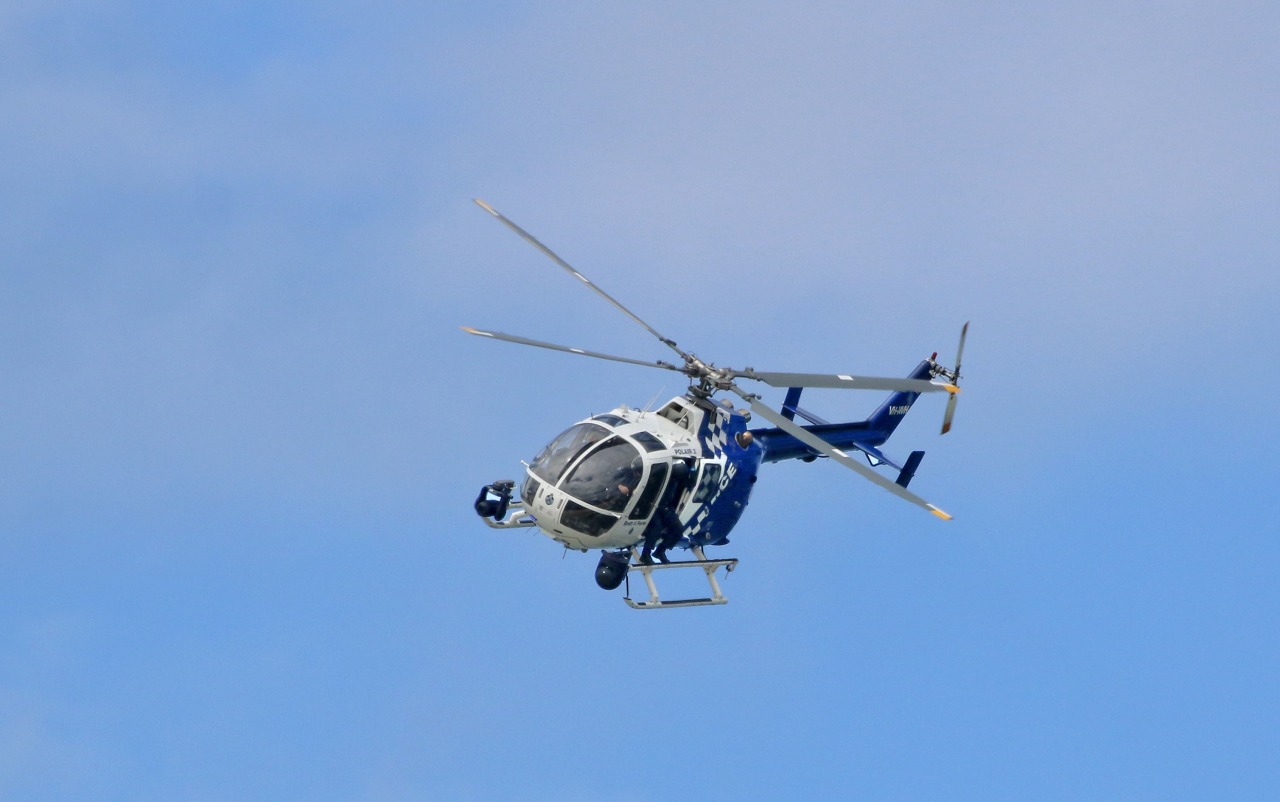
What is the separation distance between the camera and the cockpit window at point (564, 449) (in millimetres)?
35625

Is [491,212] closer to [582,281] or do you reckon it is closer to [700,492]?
[582,281]

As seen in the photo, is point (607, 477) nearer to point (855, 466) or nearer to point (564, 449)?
point (564, 449)

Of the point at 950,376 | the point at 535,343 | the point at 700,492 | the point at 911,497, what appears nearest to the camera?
the point at 911,497

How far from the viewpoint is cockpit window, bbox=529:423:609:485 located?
35625 mm

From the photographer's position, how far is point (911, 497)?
32.0m

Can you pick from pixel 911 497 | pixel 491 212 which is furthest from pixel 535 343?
pixel 911 497

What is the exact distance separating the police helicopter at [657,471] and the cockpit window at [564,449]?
2 cm

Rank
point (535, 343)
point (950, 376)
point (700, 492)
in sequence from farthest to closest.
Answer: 1. point (950, 376)
2. point (700, 492)
3. point (535, 343)

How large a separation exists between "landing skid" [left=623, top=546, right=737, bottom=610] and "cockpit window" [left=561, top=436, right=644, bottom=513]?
168 centimetres

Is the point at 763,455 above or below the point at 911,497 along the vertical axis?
above

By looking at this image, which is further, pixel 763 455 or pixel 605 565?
pixel 763 455

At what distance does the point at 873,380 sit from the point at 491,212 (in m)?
9.17

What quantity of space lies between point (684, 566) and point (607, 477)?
3.04 m

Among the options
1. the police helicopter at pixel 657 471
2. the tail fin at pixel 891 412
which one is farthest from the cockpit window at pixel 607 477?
the tail fin at pixel 891 412
